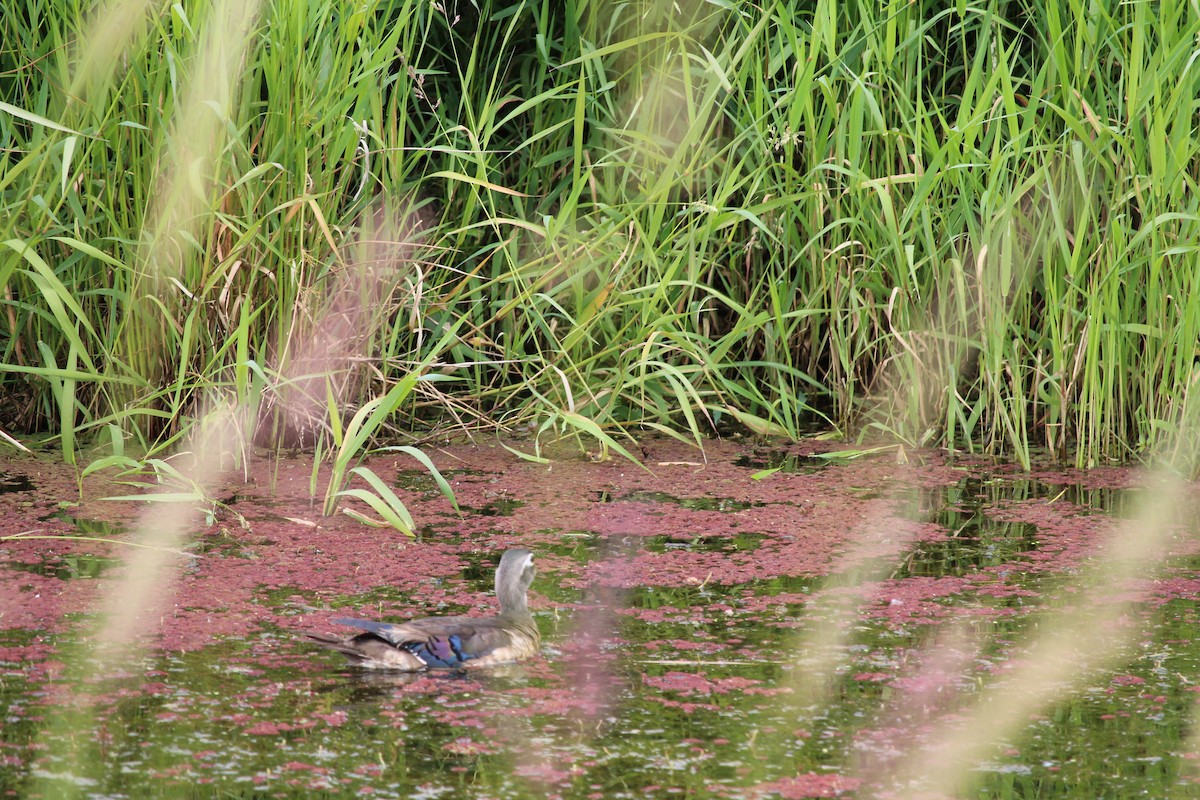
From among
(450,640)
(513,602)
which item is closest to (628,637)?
(513,602)

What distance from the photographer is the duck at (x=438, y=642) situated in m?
3.21

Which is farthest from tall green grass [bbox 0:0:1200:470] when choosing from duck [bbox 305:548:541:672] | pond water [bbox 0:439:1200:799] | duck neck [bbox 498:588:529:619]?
duck [bbox 305:548:541:672]

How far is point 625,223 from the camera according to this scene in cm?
509

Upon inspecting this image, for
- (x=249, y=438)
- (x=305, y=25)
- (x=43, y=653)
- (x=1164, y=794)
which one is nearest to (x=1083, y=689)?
(x=1164, y=794)

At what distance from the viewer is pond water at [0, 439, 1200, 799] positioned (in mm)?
2770

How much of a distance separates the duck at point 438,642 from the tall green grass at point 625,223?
120 cm

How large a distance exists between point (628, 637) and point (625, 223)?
6.17 ft

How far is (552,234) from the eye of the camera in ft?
16.0

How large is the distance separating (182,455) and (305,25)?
3.91 ft

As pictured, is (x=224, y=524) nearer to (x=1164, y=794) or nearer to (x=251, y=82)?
(x=251, y=82)

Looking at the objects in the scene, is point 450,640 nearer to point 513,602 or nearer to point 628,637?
point 513,602

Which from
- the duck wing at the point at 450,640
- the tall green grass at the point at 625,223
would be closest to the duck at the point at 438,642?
the duck wing at the point at 450,640

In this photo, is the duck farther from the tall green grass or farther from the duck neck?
the tall green grass

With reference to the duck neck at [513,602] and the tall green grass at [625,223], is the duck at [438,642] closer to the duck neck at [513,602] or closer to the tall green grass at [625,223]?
the duck neck at [513,602]
